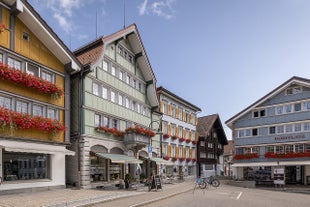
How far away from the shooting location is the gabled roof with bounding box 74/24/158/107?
92.8 ft

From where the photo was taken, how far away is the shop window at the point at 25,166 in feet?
67.2

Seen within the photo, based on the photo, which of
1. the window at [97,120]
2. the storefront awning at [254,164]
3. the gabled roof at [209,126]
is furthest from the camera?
the gabled roof at [209,126]

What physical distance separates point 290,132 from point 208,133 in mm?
15607

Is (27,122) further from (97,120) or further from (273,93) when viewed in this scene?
(273,93)

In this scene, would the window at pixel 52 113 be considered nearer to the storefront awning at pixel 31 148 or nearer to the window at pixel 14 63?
the storefront awning at pixel 31 148

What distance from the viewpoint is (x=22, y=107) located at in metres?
21.5

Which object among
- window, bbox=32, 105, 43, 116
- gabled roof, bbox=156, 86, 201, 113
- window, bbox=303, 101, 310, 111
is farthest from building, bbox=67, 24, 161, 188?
window, bbox=303, 101, 310, 111

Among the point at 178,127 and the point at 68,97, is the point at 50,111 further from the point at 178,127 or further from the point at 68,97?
the point at 178,127

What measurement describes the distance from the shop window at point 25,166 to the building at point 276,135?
25.9m

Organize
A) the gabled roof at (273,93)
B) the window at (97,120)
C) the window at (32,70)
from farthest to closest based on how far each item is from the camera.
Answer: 1. the gabled roof at (273,93)
2. the window at (97,120)
3. the window at (32,70)

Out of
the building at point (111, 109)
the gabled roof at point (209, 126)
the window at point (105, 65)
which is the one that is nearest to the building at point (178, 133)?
the gabled roof at point (209, 126)

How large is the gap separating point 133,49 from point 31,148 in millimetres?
17627

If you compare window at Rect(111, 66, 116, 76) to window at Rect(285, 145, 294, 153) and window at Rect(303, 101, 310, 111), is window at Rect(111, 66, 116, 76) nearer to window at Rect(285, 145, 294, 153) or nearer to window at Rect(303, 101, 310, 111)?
window at Rect(303, 101, 310, 111)

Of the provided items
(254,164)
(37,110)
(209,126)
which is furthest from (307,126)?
(37,110)
